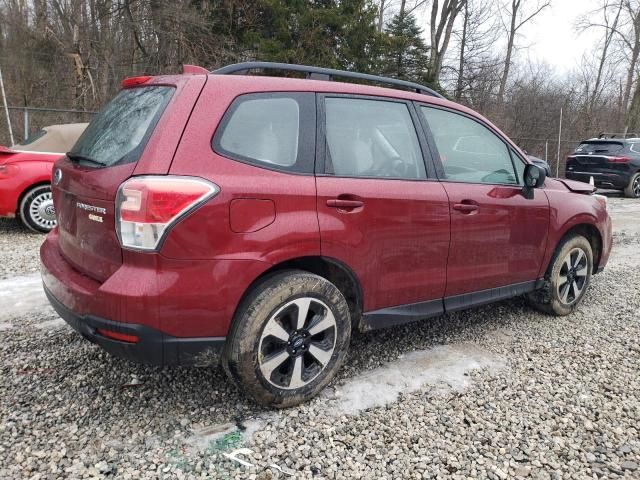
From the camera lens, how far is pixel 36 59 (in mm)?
15438

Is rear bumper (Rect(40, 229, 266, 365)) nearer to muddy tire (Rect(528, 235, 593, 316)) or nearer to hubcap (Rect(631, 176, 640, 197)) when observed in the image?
muddy tire (Rect(528, 235, 593, 316))

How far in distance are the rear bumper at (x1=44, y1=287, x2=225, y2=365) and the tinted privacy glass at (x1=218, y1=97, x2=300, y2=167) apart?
3.02 feet

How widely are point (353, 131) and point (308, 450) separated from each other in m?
1.75

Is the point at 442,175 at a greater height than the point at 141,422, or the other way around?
the point at 442,175

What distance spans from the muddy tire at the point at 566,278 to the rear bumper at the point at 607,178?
1017 centimetres

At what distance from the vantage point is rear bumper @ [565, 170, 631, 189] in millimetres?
13055

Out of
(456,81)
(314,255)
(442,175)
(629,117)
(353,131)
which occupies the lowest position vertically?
(314,255)

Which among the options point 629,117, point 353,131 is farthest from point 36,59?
point 629,117

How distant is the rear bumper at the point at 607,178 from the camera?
1305cm

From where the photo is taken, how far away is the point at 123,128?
8.65 ft

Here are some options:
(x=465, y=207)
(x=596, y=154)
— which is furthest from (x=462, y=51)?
(x=465, y=207)

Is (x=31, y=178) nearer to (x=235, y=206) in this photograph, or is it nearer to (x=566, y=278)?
(x=235, y=206)

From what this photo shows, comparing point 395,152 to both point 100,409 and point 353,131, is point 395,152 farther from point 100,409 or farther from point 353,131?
point 100,409

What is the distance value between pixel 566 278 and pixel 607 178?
34.8 ft
